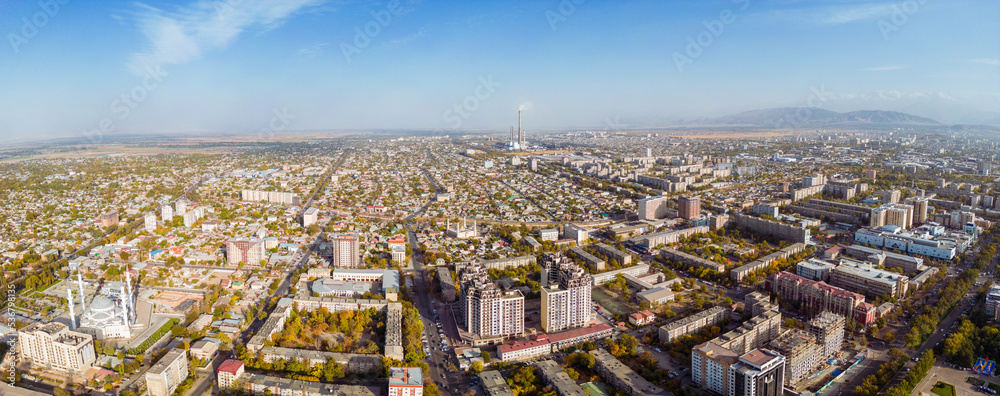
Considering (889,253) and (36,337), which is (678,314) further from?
(36,337)

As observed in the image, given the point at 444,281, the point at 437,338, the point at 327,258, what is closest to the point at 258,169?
the point at 327,258

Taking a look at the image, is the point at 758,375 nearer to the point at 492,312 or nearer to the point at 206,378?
the point at 492,312

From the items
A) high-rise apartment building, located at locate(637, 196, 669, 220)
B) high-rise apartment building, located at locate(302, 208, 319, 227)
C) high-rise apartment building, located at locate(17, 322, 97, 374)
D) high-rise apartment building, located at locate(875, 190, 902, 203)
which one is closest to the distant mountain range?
high-rise apartment building, located at locate(875, 190, 902, 203)

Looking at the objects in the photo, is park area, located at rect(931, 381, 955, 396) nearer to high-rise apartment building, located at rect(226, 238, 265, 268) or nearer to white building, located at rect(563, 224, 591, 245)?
white building, located at rect(563, 224, 591, 245)

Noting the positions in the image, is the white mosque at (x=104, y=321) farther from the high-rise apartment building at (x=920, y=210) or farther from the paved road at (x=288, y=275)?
the high-rise apartment building at (x=920, y=210)

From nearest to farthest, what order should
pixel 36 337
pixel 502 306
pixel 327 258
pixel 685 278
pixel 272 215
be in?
pixel 36 337 → pixel 502 306 → pixel 685 278 → pixel 327 258 → pixel 272 215

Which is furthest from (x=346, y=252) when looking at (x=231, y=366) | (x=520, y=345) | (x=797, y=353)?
(x=797, y=353)
